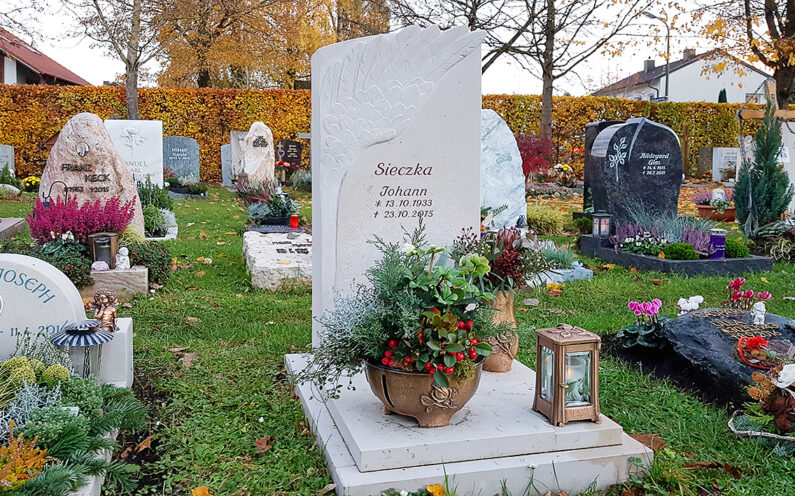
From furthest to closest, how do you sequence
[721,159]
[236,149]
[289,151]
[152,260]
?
1. [721,159]
2. [289,151]
3. [236,149]
4. [152,260]

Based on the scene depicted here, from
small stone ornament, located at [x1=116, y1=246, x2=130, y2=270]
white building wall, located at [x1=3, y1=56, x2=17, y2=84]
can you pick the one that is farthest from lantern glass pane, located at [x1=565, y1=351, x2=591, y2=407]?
white building wall, located at [x1=3, y1=56, x2=17, y2=84]

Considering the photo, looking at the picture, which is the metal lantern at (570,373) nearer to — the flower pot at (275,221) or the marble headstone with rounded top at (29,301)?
the marble headstone with rounded top at (29,301)

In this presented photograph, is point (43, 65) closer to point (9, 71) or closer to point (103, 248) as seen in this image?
point (9, 71)

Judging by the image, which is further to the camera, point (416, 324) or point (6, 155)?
point (6, 155)

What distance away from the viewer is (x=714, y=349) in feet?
14.9

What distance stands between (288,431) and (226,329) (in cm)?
223

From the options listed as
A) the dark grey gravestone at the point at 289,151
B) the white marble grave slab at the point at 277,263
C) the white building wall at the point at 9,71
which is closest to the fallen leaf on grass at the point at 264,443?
the white marble grave slab at the point at 277,263

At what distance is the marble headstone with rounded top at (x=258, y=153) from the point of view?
18.0 metres

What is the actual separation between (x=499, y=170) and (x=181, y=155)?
39.2ft

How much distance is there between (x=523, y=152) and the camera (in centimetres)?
1725

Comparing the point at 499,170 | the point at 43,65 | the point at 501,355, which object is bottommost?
the point at 501,355

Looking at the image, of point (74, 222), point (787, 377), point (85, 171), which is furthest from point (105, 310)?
point (85, 171)

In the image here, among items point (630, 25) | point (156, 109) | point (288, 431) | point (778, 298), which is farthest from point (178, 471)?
point (156, 109)

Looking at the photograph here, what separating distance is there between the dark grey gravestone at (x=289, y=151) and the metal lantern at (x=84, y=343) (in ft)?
57.4
